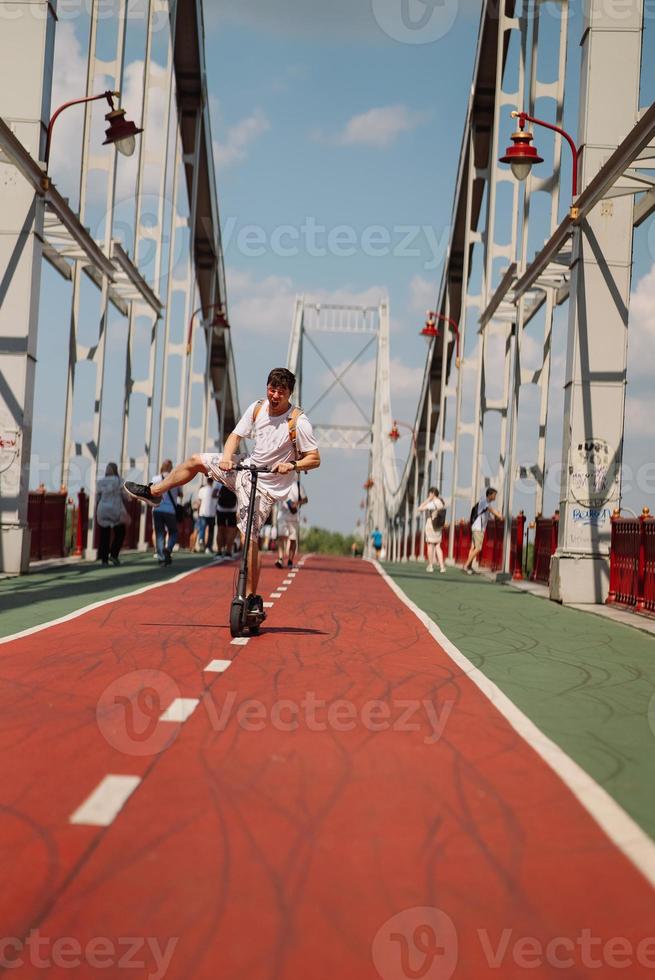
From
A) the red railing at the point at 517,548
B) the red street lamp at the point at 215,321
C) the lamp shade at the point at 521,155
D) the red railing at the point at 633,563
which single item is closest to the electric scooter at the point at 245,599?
the red railing at the point at 633,563

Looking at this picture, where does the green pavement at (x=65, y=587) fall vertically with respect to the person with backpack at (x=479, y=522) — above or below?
below

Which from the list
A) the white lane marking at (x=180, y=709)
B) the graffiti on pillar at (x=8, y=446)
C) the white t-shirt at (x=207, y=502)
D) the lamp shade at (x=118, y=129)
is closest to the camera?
the white lane marking at (x=180, y=709)

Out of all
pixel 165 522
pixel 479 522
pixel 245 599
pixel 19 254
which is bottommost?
pixel 245 599

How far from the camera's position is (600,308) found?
15.9 m

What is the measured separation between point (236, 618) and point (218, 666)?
1555mm

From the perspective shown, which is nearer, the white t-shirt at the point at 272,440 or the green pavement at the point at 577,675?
the green pavement at the point at 577,675

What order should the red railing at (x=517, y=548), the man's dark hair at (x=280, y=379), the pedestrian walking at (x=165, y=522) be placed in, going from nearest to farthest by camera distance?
the man's dark hair at (x=280, y=379) → the pedestrian walking at (x=165, y=522) → the red railing at (x=517, y=548)

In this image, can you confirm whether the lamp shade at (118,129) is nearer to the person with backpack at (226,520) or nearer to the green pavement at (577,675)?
the person with backpack at (226,520)

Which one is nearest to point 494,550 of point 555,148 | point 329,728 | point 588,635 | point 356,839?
point 555,148

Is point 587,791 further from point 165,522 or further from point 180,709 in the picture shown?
point 165,522

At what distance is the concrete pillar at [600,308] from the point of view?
15.8m

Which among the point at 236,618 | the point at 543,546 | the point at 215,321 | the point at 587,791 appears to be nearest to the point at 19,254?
the point at 543,546

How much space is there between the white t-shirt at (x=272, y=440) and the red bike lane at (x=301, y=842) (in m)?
2.59

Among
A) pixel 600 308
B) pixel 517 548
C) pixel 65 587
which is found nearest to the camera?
pixel 65 587
